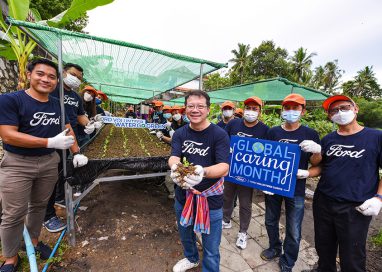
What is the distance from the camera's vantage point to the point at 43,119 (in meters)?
2.24

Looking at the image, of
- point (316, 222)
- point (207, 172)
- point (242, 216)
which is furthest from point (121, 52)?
point (316, 222)

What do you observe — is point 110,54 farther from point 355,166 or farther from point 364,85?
point 364,85

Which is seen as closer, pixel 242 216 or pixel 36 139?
pixel 36 139

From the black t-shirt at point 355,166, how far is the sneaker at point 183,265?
6.32ft

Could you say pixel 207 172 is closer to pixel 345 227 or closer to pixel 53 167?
pixel 345 227

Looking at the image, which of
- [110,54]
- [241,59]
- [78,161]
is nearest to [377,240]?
[78,161]

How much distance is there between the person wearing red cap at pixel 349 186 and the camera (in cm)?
192

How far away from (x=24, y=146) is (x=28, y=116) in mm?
340

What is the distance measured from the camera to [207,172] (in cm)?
178

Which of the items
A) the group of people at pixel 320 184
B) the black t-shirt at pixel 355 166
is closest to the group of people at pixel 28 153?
the group of people at pixel 320 184

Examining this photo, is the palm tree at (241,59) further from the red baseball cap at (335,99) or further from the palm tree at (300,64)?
the red baseball cap at (335,99)

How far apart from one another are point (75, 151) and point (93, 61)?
7.29ft

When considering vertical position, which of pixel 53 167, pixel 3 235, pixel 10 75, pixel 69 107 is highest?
pixel 10 75

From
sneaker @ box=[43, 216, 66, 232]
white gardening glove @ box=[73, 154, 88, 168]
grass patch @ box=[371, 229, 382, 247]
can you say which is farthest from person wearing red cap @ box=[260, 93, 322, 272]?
sneaker @ box=[43, 216, 66, 232]
